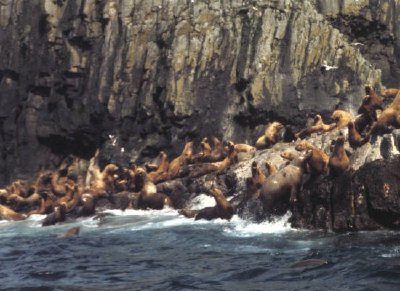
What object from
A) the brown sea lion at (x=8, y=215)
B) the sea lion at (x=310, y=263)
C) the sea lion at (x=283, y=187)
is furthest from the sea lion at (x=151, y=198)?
the sea lion at (x=310, y=263)

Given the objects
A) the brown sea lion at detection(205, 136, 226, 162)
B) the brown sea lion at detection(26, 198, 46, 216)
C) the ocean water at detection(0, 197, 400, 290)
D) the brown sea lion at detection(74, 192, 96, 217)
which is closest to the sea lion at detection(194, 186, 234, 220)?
the ocean water at detection(0, 197, 400, 290)

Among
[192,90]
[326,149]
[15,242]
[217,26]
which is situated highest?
[217,26]

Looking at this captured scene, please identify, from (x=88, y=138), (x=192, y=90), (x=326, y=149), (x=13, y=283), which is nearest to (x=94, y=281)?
(x=13, y=283)

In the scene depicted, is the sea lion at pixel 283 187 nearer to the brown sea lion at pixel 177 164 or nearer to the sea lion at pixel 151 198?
the sea lion at pixel 151 198

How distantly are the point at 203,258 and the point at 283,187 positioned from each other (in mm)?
4170

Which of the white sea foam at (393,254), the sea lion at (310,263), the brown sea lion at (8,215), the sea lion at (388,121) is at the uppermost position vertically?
the sea lion at (388,121)

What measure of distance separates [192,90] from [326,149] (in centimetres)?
1245

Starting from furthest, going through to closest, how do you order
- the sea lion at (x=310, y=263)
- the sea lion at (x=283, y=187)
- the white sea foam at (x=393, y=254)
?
1. the sea lion at (x=283, y=187)
2. the white sea foam at (x=393, y=254)
3. the sea lion at (x=310, y=263)

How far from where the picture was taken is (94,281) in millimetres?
10211

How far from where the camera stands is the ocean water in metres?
9.31

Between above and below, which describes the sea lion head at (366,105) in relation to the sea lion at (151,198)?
above

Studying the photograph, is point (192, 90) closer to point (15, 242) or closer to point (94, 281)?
point (15, 242)

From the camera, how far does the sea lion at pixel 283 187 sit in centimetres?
1500

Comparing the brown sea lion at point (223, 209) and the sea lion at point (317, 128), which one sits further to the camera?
the sea lion at point (317, 128)
